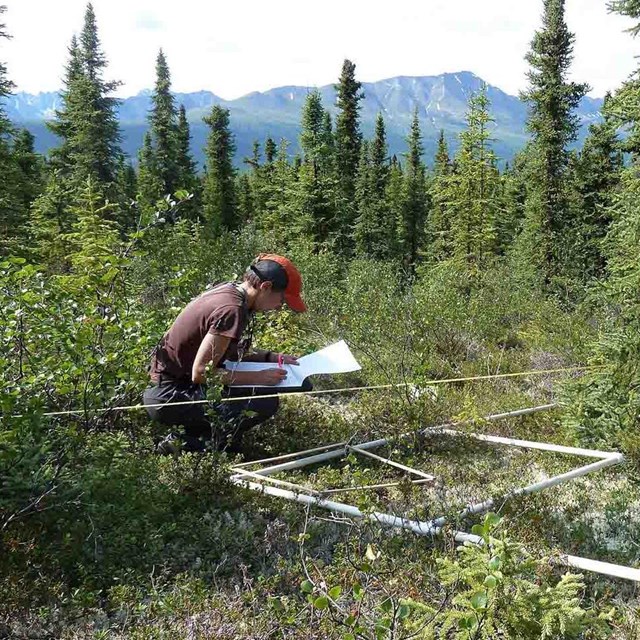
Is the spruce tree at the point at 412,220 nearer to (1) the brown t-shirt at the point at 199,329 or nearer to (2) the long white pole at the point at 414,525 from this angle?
(1) the brown t-shirt at the point at 199,329

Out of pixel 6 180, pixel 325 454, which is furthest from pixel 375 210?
pixel 325 454

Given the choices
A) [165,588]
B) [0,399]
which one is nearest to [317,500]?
[165,588]

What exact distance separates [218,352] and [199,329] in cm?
27

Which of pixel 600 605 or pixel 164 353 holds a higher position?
pixel 164 353

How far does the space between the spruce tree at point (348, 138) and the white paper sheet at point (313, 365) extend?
26386 mm

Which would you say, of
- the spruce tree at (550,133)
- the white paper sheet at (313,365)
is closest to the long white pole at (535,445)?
the white paper sheet at (313,365)

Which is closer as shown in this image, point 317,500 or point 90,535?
point 90,535

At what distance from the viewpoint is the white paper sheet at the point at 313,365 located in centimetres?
448

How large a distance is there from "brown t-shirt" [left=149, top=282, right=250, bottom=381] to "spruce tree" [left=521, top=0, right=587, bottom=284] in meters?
17.8

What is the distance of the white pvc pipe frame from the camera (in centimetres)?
295

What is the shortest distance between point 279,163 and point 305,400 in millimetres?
36139

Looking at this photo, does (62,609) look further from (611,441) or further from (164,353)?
(611,441)

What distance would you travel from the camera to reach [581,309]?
31.0ft

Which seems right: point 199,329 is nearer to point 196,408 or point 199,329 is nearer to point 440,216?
point 196,408
